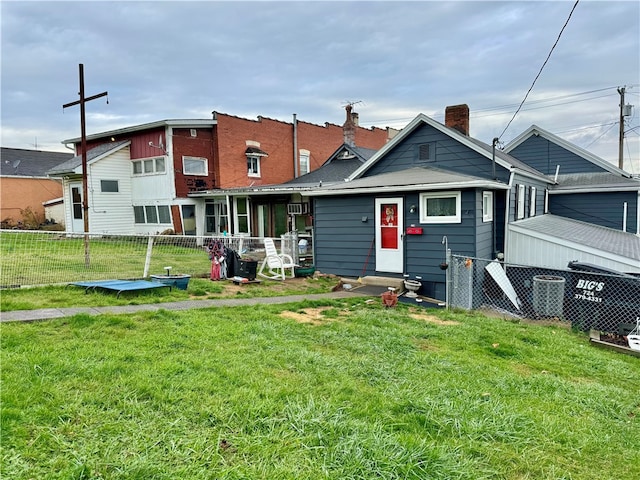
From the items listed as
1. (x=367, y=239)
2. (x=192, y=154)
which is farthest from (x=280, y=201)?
(x=367, y=239)

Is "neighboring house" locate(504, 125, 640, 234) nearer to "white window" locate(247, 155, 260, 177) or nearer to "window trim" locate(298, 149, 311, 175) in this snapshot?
"window trim" locate(298, 149, 311, 175)

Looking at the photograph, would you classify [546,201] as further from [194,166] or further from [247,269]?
[194,166]

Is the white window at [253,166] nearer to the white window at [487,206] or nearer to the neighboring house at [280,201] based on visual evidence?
the neighboring house at [280,201]

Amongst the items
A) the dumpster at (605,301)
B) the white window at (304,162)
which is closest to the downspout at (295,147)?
the white window at (304,162)

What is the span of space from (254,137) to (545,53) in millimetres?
14690

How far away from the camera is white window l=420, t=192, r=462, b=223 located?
33.3ft

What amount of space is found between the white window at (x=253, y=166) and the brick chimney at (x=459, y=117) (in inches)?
439

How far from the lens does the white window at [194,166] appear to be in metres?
19.5

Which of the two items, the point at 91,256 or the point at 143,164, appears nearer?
the point at 91,256

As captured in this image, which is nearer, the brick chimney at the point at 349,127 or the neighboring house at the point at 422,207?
the neighboring house at the point at 422,207

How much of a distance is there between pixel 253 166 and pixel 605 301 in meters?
17.6

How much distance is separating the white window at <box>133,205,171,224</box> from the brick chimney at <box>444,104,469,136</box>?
13551 millimetres

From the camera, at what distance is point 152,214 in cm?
2058

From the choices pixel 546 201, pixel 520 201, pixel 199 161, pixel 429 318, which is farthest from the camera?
pixel 199 161
